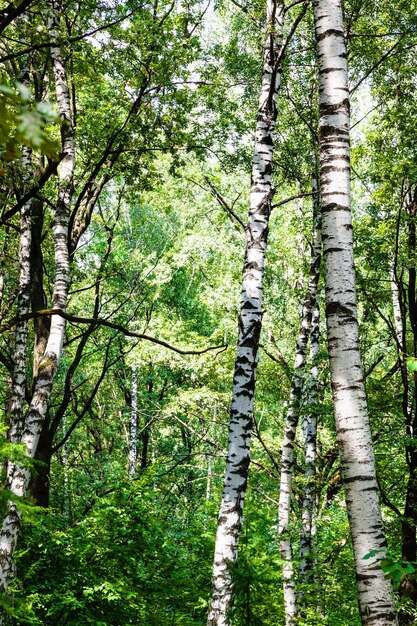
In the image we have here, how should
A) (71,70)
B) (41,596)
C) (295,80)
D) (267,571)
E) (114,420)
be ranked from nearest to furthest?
(41,596)
(267,571)
(71,70)
(295,80)
(114,420)

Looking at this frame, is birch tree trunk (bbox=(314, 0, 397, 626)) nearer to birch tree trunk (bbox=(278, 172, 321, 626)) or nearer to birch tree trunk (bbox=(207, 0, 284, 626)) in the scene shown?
birch tree trunk (bbox=(207, 0, 284, 626))

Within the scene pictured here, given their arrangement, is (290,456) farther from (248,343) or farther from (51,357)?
(51,357)

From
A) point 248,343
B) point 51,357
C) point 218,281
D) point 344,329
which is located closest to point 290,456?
point 248,343

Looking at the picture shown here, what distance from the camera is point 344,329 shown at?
2.99 metres

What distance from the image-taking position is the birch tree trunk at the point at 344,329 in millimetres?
2602

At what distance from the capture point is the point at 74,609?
256 inches

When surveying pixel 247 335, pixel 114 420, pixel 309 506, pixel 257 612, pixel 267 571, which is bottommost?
pixel 257 612

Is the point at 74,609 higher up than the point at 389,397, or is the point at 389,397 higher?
the point at 389,397

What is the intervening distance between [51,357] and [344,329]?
4305mm

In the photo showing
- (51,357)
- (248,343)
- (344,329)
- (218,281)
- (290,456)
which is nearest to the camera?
(344,329)

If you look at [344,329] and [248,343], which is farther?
[248,343]

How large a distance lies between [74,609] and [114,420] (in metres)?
19.9

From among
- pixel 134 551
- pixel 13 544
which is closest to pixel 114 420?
pixel 134 551

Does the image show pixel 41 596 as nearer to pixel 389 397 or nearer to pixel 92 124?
pixel 389 397
